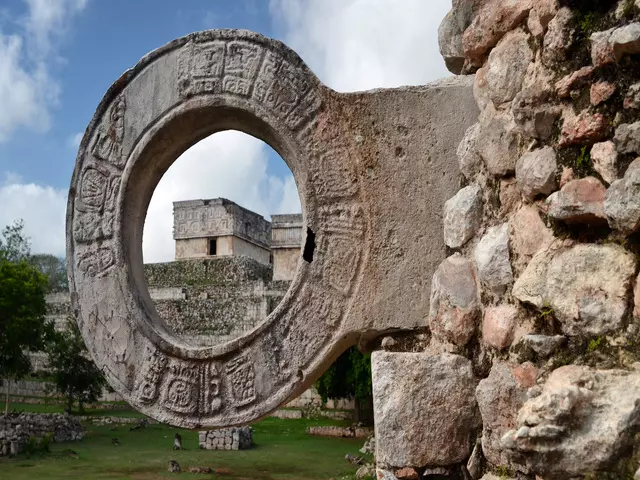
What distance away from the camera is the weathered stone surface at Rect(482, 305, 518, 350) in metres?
2.41

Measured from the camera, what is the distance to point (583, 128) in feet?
7.02

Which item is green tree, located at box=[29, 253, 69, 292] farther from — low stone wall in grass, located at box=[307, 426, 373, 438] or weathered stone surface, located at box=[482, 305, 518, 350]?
weathered stone surface, located at box=[482, 305, 518, 350]

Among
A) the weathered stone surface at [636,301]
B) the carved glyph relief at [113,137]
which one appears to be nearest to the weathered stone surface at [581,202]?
the weathered stone surface at [636,301]

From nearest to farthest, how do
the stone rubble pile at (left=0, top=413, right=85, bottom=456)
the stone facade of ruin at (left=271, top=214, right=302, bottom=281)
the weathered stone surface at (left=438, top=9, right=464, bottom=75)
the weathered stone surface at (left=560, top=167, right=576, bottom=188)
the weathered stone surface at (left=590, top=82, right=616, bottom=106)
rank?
the weathered stone surface at (left=590, top=82, right=616, bottom=106) → the weathered stone surface at (left=560, top=167, right=576, bottom=188) → the weathered stone surface at (left=438, top=9, right=464, bottom=75) → the stone rubble pile at (left=0, top=413, right=85, bottom=456) → the stone facade of ruin at (left=271, top=214, right=302, bottom=281)

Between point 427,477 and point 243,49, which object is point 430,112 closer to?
point 243,49

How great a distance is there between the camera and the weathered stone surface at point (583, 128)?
2.09 meters

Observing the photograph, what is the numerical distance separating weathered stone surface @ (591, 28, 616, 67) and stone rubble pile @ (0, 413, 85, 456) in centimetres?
1541

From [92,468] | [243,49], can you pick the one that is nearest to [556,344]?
[243,49]

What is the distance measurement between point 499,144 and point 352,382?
15.9 metres

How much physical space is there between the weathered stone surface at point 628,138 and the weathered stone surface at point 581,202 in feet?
0.45

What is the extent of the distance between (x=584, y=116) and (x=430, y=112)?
105 centimetres

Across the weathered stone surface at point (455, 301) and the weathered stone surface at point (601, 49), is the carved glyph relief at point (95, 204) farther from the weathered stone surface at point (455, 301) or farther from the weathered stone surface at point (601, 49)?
the weathered stone surface at point (601, 49)

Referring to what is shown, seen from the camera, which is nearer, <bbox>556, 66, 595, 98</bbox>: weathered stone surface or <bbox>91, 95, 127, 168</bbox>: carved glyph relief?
<bbox>556, 66, 595, 98</bbox>: weathered stone surface

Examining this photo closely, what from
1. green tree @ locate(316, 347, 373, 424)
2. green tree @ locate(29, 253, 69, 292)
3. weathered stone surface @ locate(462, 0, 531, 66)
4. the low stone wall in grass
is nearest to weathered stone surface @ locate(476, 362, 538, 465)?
weathered stone surface @ locate(462, 0, 531, 66)
